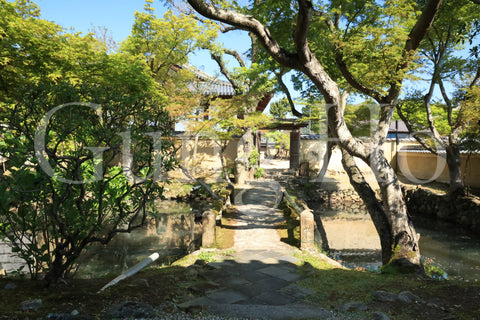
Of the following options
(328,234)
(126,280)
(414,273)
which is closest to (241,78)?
(328,234)

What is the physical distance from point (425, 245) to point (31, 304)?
41.9 ft

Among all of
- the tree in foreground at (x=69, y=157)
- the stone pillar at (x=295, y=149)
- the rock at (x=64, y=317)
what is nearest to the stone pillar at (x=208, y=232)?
the tree in foreground at (x=69, y=157)

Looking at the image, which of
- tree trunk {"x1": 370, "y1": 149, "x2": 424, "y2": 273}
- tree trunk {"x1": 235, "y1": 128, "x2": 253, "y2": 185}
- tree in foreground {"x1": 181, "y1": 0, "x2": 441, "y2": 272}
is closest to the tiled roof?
tree trunk {"x1": 235, "y1": 128, "x2": 253, "y2": 185}

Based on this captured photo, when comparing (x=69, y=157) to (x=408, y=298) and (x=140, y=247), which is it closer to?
(x=408, y=298)

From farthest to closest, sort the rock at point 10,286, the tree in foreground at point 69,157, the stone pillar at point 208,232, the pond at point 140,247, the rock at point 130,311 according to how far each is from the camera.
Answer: the pond at point 140,247 < the stone pillar at point 208,232 < the rock at point 10,286 < the tree in foreground at point 69,157 < the rock at point 130,311

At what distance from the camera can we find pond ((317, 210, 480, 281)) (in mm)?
9859

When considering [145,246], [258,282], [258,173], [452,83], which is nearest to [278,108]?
[258,173]

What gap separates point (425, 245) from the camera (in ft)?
40.1

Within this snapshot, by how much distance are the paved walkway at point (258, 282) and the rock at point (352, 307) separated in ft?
0.91

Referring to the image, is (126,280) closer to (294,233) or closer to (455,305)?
(455,305)

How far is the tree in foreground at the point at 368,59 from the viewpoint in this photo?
703cm

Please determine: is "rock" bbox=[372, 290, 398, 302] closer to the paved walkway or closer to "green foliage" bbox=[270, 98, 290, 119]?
the paved walkway

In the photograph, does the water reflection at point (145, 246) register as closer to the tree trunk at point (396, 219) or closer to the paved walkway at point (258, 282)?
the paved walkway at point (258, 282)

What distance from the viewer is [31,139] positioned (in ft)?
12.6
